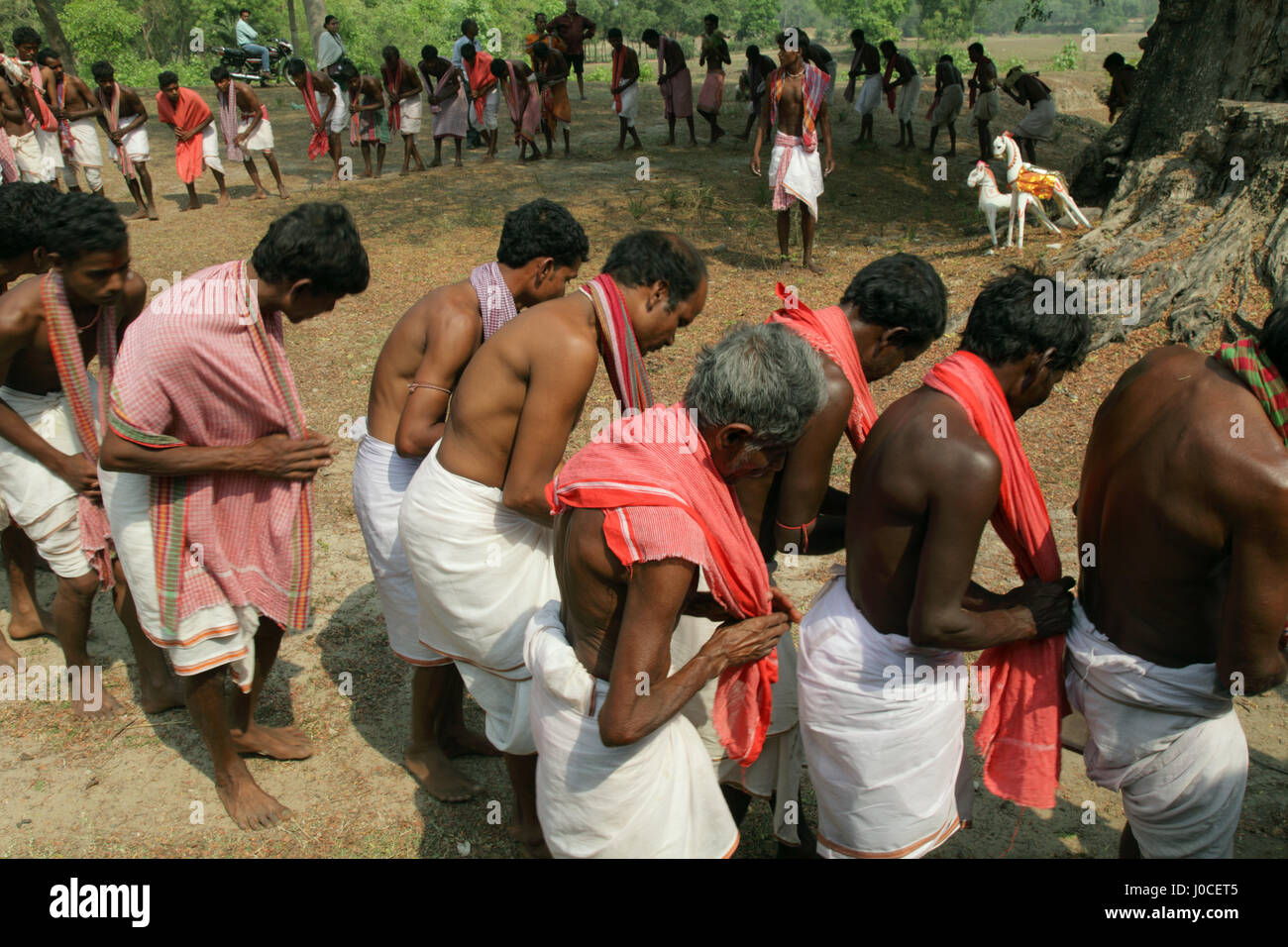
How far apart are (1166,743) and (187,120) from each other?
12.6 m

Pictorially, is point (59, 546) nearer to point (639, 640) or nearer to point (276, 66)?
point (639, 640)

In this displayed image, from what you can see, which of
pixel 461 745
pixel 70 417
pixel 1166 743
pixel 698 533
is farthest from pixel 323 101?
pixel 1166 743

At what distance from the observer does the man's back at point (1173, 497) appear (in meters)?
1.94

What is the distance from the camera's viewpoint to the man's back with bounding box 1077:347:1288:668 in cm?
194

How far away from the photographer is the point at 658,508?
191 centimetres

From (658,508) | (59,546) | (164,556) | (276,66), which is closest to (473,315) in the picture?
(164,556)

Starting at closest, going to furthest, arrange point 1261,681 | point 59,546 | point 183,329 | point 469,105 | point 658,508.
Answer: point 658,508 → point 1261,681 → point 183,329 → point 59,546 → point 469,105

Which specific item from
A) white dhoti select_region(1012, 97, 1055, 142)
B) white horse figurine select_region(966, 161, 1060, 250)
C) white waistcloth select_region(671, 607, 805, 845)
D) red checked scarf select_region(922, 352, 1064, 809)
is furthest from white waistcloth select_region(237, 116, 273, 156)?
red checked scarf select_region(922, 352, 1064, 809)

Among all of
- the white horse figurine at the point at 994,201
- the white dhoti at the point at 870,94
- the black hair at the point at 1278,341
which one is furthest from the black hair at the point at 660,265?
the white dhoti at the point at 870,94

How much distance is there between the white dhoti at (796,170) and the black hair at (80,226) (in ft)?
21.6

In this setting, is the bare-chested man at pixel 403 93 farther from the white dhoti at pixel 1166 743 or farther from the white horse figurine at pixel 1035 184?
the white dhoti at pixel 1166 743

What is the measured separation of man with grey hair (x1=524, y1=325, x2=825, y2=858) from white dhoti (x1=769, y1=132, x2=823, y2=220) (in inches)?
275

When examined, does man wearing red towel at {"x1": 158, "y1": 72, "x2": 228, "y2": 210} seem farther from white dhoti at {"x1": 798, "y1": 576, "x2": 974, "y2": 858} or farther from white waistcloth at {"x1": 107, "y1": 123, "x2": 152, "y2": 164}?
white dhoti at {"x1": 798, "y1": 576, "x2": 974, "y2": 858}

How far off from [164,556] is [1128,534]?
274 centimetres
